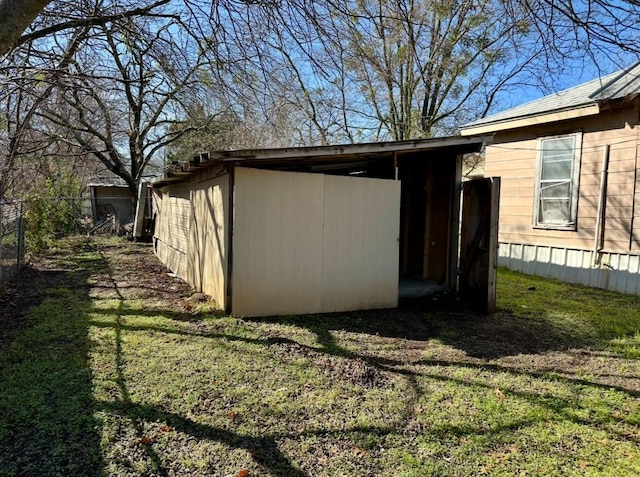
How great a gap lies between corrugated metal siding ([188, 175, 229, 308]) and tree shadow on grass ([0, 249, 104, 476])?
1.57 metres

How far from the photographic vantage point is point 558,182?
7887mm

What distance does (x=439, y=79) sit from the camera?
1409cm

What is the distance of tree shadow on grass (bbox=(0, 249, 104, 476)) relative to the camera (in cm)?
233

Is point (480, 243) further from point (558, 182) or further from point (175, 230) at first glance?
point (175, 230)

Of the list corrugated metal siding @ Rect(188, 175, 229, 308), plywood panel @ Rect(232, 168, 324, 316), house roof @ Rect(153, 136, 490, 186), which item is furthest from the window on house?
corrugated metal siding @ Rect(188, 175, 229, 308)

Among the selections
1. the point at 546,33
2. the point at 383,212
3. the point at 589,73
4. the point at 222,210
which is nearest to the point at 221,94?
the point at 222,210

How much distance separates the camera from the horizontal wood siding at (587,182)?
269 inches

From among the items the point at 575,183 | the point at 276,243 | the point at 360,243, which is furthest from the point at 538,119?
the point at 276,243

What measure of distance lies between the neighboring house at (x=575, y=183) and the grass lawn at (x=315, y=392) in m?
1.82

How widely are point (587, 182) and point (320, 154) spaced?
5269 millimetres

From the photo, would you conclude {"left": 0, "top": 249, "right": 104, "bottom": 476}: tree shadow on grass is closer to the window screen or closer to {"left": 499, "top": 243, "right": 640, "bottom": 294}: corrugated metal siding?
{"left": 499, "top": 243, "right": 640, "bottom": 294}: corrugated metal siding

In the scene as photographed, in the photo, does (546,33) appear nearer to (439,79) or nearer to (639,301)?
(639,301)

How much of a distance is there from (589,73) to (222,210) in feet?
13.7

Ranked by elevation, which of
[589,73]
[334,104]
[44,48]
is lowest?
[589,73]
